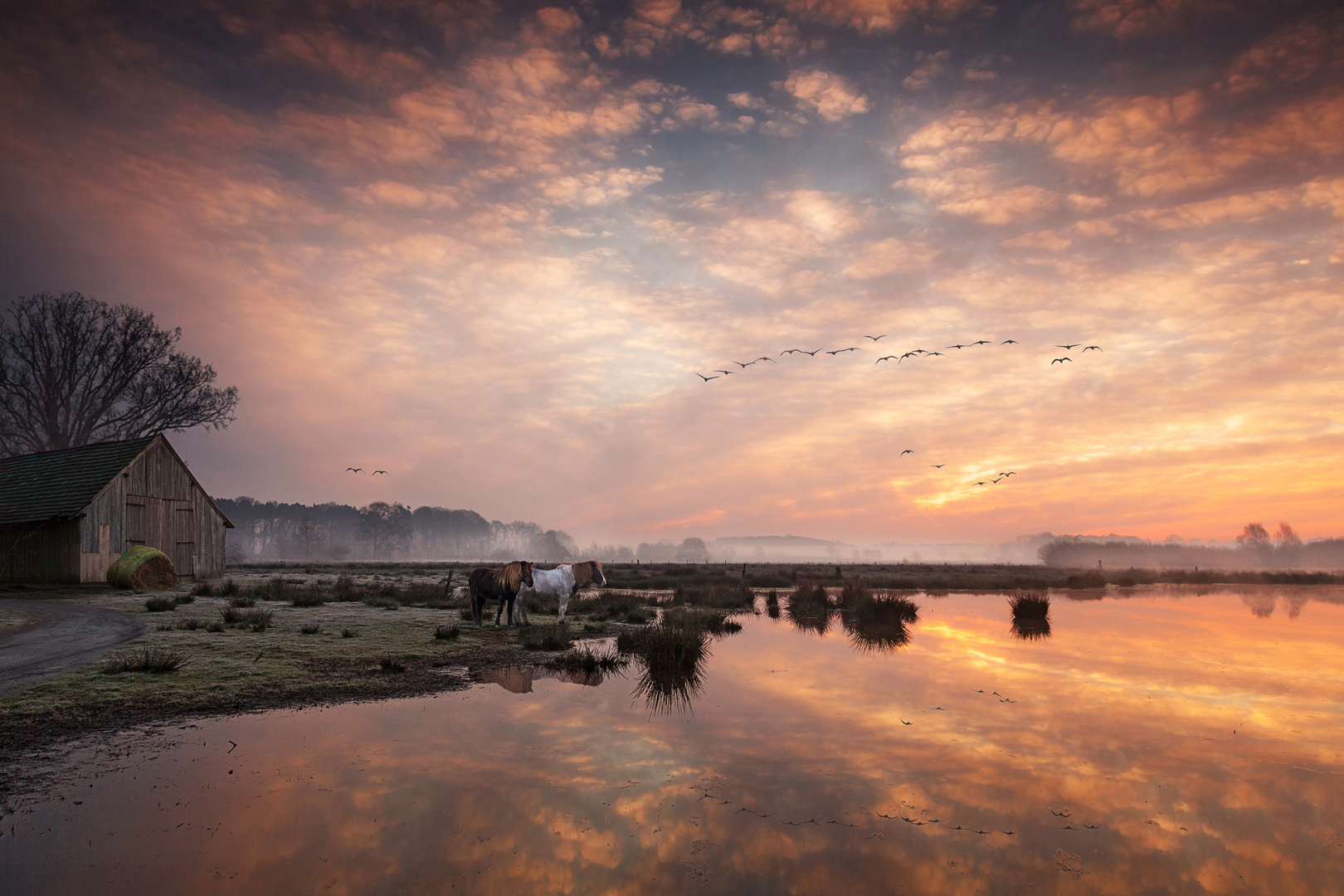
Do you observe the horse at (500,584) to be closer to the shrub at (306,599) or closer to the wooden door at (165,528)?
the shrub at (306,599)

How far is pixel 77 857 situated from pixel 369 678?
6313 millimetres

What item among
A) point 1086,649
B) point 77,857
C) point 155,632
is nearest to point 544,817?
point 77,857

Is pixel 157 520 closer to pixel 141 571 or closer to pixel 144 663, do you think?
pixel 141 571

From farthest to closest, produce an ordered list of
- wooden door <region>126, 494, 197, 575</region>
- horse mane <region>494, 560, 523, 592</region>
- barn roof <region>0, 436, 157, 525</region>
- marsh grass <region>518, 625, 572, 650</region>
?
1. wooden door <region>126, 494, 197, 575</region>
2. barn roof <region>0, 436, 157, 525</region>
3. horse mane <region>494, 560, 523, 592</region>
4. marsh grass <region>518, 625, 572, 650</region>

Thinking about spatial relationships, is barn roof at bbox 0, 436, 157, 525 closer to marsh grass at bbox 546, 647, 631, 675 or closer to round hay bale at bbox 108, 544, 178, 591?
round hay bale at bbox 108, 544, 178, 591

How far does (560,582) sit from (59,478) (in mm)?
26337

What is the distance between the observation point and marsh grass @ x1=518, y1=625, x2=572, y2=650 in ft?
45.8

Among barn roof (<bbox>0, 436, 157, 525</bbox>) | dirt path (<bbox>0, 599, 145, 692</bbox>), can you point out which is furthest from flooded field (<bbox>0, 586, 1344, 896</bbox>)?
barn roof (<bbox>0, 436, 157, 525</bbox>)

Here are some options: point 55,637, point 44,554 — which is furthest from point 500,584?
point 44,554

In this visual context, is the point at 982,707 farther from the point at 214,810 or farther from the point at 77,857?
the point at 77,857

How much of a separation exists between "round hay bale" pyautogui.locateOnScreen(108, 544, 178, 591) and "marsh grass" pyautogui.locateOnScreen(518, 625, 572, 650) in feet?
57.8

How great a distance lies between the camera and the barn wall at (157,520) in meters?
26.0

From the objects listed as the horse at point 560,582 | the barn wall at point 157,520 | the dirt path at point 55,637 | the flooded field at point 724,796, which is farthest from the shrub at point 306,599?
the flooded field at point 724,796

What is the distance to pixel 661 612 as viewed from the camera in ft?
72.7
